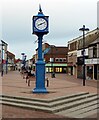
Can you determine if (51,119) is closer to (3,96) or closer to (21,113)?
(21,113)

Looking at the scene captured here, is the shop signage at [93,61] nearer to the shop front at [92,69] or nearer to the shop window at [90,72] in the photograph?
the shop front at [92,69]

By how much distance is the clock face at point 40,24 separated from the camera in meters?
19.9

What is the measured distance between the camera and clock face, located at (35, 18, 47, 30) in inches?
782

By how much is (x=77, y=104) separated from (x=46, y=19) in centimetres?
621

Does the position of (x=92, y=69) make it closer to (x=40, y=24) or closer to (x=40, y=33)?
(x=40, y=33)

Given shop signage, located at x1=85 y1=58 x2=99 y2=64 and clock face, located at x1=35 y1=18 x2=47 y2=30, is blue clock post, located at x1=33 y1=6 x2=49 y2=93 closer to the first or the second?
clock face, located at x1=35 y1=18 x2=47 y2=30

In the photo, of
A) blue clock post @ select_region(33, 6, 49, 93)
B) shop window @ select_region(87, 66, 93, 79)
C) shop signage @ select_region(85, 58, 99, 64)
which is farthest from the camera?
shop window @ select_region(87, 66, 93, 79)

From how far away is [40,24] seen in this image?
1994cm

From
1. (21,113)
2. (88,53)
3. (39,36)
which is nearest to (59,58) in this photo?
(88,53)

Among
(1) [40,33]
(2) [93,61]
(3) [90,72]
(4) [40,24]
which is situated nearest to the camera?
(4) [40,24]

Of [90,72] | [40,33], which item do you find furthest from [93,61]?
[40,33]

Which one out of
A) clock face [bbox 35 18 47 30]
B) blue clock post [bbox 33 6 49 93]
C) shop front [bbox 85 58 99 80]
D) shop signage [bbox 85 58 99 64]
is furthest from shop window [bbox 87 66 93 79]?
clock face [bbox 35 18 47 30]

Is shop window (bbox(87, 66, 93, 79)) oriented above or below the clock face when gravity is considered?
below

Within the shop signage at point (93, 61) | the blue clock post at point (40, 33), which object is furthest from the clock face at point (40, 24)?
the shop signage at point (93, 61)
